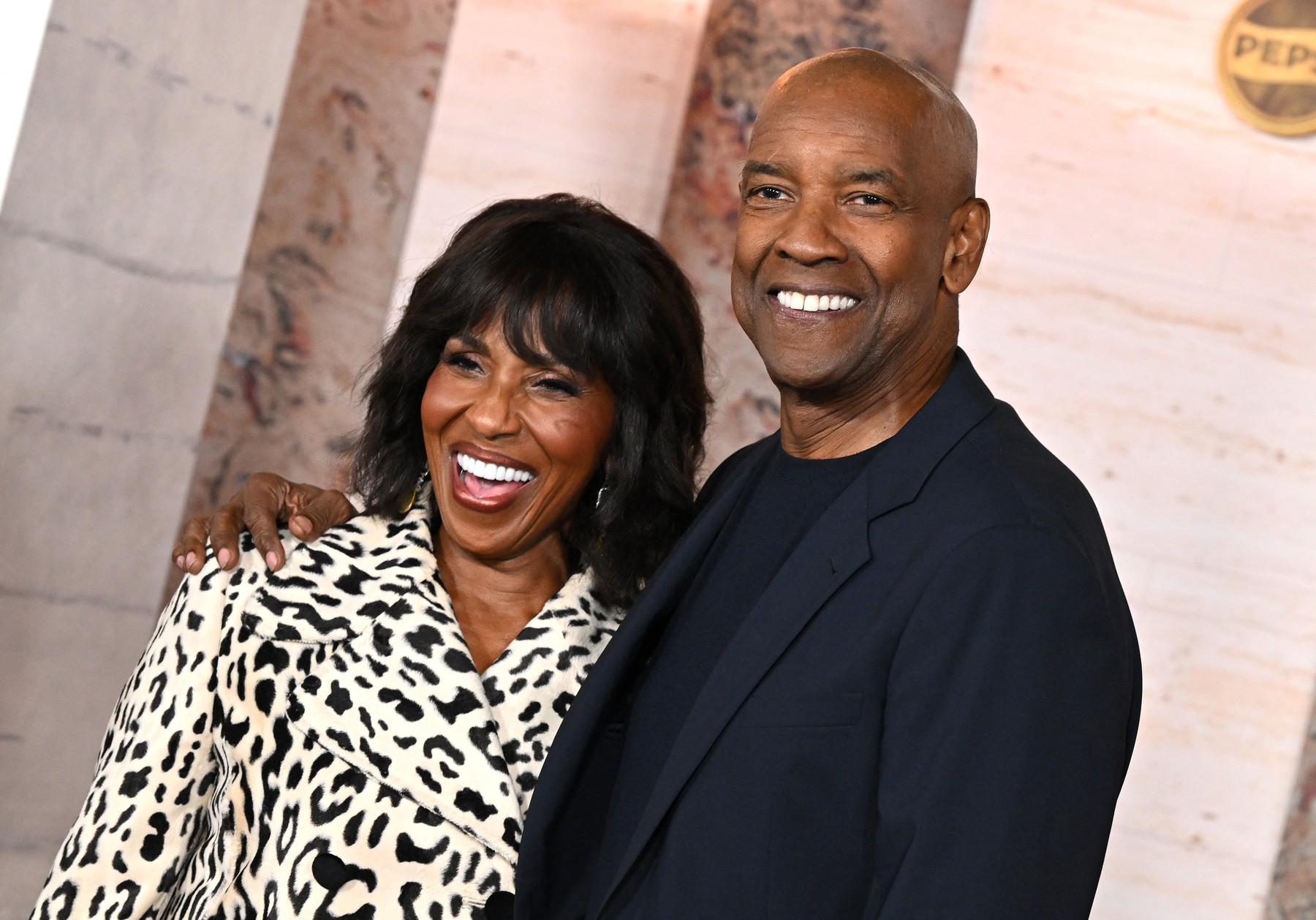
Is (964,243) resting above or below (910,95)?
below

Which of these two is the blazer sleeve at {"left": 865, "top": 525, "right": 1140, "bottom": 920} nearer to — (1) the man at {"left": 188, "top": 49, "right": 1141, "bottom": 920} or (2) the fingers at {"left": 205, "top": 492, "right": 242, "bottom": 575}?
(1) the man at {"left": 188, "top": 49, "right": 1141, "bottom": 920}

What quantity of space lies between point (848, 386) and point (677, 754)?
59cm

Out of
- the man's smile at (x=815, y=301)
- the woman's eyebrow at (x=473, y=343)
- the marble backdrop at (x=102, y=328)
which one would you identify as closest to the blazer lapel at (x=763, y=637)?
the man's smile at (x=815, y=301)

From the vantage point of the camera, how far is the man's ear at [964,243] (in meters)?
2.09

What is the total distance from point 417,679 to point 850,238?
0.95 metres

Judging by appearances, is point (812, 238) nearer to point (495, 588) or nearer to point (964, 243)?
point (964, 243)

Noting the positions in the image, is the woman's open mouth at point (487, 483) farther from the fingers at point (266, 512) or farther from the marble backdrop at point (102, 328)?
the marble backdrop at point (102, 328)

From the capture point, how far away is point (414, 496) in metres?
2.58

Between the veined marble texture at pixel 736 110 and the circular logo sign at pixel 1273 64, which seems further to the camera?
the veined marble texture at pixel 736 110

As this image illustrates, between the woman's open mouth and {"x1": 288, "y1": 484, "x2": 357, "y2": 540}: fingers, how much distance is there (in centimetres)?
23

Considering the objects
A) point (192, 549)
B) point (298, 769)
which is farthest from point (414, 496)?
point (298, 769)

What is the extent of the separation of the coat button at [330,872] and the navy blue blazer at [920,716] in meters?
0.26

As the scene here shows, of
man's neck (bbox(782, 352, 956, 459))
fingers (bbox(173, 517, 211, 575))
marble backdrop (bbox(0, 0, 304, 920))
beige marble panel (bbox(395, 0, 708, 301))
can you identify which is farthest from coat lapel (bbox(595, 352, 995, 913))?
beige marble panel (bbox(395, 0, 708, 301))

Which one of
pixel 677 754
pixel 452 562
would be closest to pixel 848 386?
pixel 677 754
